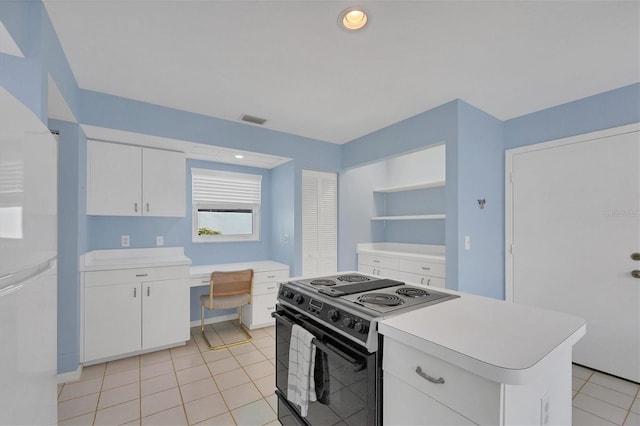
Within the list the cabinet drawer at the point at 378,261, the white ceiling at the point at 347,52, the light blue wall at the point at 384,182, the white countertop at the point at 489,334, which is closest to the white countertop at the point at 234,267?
the light blue wall at the point at 384,182

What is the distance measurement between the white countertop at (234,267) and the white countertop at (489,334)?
8.42 ft

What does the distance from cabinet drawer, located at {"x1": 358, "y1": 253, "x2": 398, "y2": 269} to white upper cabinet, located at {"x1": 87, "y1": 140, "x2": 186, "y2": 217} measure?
8.13 feet

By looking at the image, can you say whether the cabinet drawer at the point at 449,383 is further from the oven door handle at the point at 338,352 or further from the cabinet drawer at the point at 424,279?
the cabinet drawer at the point at 424,279

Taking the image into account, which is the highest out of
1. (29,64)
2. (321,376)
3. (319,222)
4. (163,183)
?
(29,64)

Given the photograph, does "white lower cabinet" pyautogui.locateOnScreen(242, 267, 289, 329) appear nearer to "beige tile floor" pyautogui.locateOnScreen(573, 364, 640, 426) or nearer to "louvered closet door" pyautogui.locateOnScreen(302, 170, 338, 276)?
"louvered closet door" pyautogui.locateOnScreen(302, 170, 338, 276)

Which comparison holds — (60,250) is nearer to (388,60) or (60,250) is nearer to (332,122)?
(332,122)

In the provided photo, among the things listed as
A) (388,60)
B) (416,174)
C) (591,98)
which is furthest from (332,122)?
(591,98)

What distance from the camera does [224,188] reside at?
3.93m

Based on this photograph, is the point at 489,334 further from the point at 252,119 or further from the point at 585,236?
the point at 252,119

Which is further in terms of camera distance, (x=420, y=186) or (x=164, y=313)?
(x=420, y=186)

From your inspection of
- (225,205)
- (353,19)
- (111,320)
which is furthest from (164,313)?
(353,19)

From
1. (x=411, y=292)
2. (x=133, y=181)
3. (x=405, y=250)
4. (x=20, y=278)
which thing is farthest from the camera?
(x=405, y=250)

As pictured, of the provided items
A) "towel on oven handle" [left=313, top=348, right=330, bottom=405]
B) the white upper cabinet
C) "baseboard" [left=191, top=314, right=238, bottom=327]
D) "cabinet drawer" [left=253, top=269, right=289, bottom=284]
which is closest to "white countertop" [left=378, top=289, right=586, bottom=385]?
"towel on oven handle" [left=313, top=348, right=330, bottom=405]

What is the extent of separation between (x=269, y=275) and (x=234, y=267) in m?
0.51
